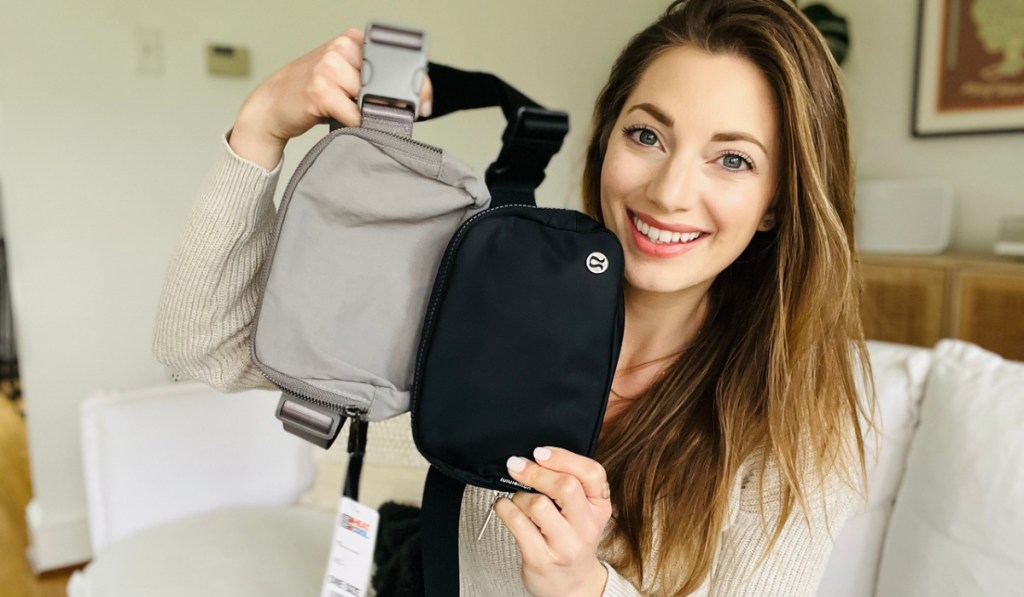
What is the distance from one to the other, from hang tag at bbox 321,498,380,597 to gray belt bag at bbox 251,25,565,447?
14 centimetres

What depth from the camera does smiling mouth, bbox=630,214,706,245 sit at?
2.78 feet

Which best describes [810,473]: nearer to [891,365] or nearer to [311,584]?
[891,365]

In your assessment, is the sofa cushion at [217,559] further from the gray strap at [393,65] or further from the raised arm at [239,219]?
the gray strap at [393,65]

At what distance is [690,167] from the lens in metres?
0.82

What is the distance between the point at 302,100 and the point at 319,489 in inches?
49.8

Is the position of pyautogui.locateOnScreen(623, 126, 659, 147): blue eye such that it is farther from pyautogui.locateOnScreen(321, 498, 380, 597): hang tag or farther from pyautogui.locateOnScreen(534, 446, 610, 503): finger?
pyautogui.locateOnScreen(321, 498, 380, 597): hang tag

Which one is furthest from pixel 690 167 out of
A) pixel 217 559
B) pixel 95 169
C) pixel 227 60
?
pixel 95 169

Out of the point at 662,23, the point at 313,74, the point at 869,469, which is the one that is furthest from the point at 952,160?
the point at 313,74

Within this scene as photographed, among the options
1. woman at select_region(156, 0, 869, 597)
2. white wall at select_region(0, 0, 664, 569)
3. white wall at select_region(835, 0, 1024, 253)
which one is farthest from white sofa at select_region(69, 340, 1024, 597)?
white wall at select_region(835, 0, 1024, 253)

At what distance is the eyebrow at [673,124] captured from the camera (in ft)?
2.68

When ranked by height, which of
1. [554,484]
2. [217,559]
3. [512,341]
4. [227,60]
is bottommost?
[217,559]

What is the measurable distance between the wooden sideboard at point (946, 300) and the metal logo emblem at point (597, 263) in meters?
1.58

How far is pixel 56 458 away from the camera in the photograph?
6.95 ft

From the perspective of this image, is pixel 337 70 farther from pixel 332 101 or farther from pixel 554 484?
pixel 554 484
